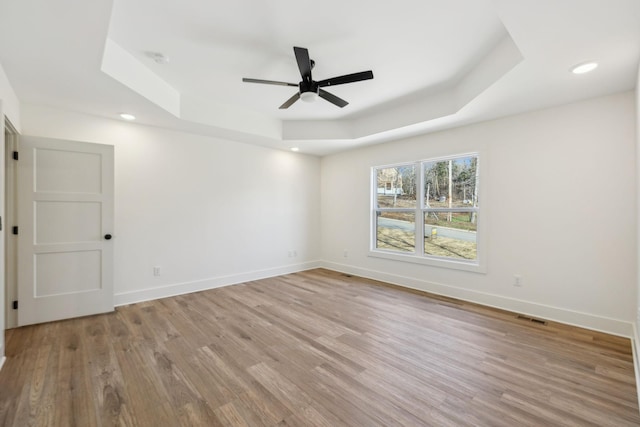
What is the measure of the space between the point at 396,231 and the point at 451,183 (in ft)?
4.17

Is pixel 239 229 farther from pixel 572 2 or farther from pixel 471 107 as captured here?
pixel 572 2

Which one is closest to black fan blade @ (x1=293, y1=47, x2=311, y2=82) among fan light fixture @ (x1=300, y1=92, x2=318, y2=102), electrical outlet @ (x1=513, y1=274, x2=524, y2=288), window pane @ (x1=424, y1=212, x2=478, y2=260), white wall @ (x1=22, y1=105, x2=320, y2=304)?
fan light fixture @ (x1=300, y1=92, x2=318, y2=102)

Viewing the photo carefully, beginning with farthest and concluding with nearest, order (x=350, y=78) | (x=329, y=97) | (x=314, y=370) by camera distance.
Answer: (x=329, y=97) → (x=350, y=78) → (x=314, y=370)

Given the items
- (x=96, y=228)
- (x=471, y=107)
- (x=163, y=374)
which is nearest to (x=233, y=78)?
(x=96, y=228)

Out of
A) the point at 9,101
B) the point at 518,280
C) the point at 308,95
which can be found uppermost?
the point at 308,95

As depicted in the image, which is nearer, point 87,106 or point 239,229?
point 87,106

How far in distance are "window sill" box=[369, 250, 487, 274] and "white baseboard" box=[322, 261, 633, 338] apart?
0.29 meters

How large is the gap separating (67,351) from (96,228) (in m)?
1.48

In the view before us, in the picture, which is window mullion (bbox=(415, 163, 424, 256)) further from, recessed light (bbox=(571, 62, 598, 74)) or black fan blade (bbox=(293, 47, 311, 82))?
black fan blade (bbox=(293, 47, 311, 82))

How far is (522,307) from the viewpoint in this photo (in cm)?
348

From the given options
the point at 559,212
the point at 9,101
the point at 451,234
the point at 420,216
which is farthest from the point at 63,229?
the point at 559,212

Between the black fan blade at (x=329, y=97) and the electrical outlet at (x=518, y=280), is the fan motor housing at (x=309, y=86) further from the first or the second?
the electrical outlet at (x=518, y=280)

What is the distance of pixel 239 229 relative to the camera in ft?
16.3

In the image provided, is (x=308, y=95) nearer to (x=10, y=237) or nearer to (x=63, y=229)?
(x=63, y=229)
